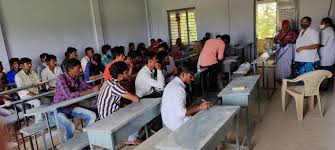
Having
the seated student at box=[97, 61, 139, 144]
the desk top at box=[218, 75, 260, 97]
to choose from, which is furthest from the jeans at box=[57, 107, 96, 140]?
the desk top at box=[218, 75, 260, 97]

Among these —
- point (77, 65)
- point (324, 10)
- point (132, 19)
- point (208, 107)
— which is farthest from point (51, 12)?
point (324, 10)

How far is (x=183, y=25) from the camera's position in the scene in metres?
9.34

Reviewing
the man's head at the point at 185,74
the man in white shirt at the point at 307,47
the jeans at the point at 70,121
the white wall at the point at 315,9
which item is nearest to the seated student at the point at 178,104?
the man's head at the point at 185,74

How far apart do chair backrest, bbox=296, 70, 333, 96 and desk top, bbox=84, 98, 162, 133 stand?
7.32 ft

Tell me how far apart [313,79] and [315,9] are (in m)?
4.35

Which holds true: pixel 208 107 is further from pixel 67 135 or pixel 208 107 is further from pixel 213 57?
pixel 213 57

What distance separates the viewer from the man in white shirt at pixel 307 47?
477 centimetres

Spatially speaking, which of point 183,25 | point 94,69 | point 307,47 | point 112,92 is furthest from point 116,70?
point 183,25

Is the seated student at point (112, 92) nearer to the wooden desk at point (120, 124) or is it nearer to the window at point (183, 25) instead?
the wooden desk at point (120, 124)

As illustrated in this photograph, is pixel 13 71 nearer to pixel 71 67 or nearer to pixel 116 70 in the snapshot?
pixel 71 67

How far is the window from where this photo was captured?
9.21m

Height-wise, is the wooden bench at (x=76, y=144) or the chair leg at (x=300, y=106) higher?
the wooden bench at (x=76, y=144)

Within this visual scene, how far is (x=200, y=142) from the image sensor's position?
1.94m

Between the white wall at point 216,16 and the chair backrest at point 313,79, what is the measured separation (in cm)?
467
